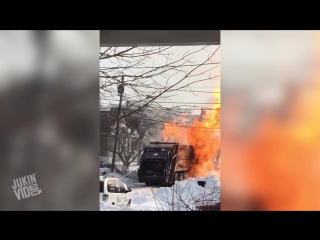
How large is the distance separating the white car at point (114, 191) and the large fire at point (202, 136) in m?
0.89

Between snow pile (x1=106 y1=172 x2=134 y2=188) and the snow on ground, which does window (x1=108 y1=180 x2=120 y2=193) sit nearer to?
snow pile (x1=106 y1=172 x2=134 y2=188)

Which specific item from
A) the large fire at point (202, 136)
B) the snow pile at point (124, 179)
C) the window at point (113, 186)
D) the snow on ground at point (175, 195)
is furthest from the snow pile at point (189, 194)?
the window at point (113, 186)

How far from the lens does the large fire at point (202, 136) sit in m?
4.75

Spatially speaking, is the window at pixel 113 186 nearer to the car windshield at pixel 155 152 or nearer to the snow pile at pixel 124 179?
the snow pile at pixel 124 179

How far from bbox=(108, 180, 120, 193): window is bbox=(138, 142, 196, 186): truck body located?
1.05ft

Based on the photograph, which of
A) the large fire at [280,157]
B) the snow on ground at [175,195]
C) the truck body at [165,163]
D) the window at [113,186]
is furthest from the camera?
the truck body at [165,163]

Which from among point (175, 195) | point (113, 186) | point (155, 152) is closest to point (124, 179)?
point (113, 186)

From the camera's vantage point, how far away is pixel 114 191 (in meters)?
4.81

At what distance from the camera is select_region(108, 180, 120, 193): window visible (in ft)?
15.8
